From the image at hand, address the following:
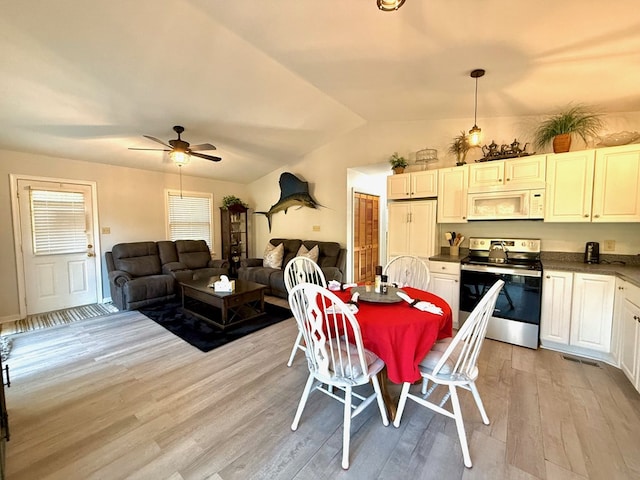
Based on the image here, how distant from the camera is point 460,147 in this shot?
3439 millimetres

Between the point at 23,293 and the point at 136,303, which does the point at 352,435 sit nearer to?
the point at 136,303

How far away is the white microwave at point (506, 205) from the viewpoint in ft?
9.61

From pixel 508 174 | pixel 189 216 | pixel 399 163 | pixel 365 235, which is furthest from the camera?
pixel 189 216

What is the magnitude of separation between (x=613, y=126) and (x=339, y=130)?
325 centimetres

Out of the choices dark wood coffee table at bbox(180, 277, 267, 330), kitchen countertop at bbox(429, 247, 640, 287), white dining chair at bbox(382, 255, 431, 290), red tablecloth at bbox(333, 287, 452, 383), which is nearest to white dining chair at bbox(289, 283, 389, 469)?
red tablecloth at bbox(333, 287, 452, 383)

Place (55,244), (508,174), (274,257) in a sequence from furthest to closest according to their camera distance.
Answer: (274,257)
(55,244)
(508,174)

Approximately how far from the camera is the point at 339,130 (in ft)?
15.0

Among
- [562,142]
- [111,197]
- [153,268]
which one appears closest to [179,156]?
[111,197]

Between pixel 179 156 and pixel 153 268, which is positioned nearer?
pixel 179 156

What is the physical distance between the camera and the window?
5512 mm

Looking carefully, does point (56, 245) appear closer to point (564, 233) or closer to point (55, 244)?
point (55, 244)

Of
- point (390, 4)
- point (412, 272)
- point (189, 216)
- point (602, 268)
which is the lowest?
point (412, 272)

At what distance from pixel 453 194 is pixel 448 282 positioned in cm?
108

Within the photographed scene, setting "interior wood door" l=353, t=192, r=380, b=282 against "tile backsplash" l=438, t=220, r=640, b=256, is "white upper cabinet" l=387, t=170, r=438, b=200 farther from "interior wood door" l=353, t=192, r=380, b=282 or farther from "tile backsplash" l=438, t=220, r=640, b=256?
"interior wood door" l=353, t=192, r=380, b=282
